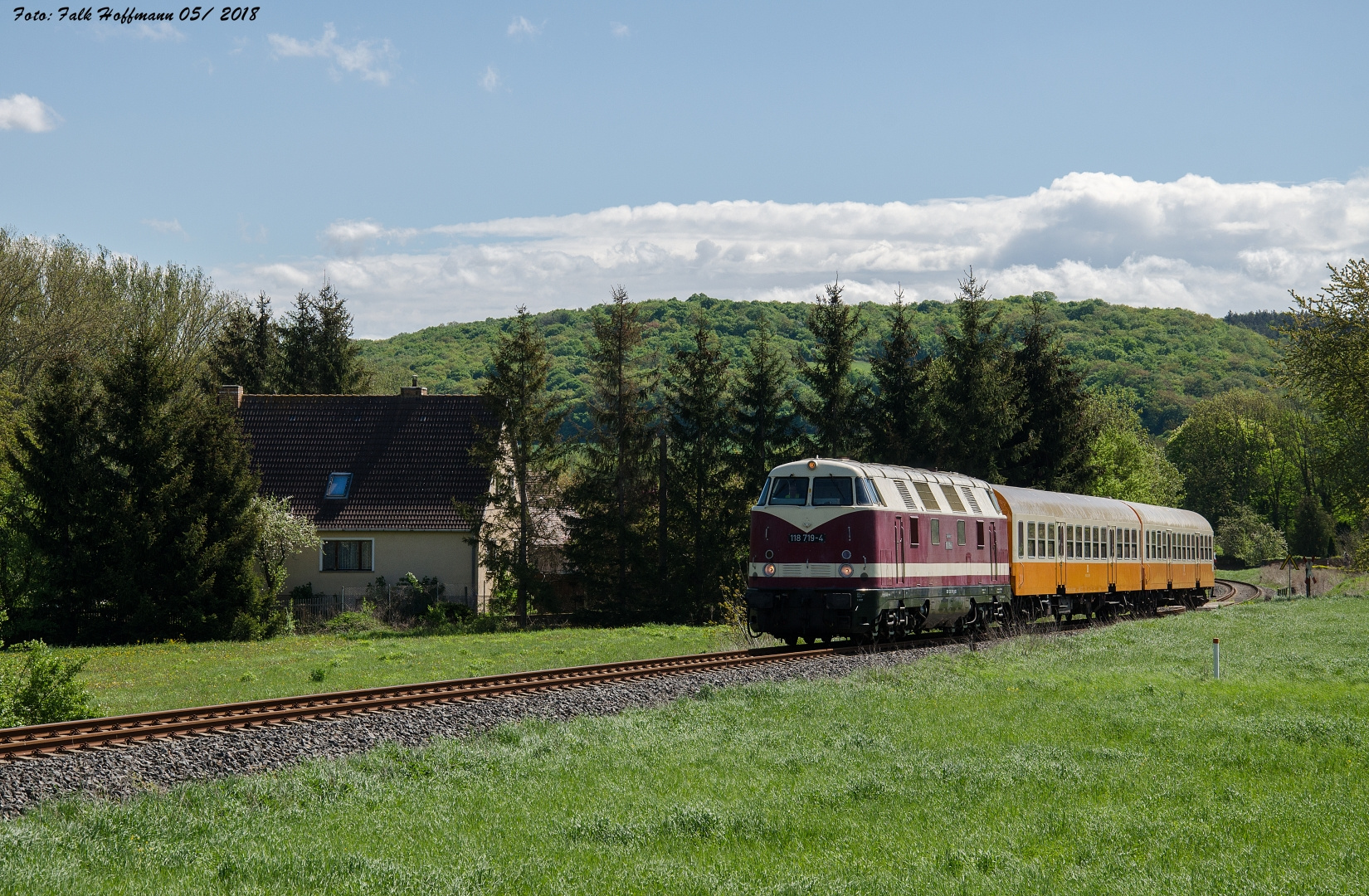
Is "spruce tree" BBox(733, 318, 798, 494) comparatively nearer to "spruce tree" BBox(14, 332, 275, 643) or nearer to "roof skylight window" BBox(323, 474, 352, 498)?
"roof skylight window" BBox(323, 474, 352, 498)

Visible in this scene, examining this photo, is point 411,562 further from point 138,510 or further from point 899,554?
point 899,554

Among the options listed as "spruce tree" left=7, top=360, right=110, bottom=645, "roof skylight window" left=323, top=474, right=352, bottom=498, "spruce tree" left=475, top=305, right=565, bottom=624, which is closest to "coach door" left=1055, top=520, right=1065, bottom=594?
"spruce tree" left=475, top=305, right=565, bottom=624

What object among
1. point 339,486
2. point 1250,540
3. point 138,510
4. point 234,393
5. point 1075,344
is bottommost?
point 1250,540

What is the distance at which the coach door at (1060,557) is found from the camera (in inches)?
1204

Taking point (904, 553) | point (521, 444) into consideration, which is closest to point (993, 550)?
point (904, 553)

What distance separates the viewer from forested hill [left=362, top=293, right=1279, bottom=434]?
344ft

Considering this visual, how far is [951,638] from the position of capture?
25.6 m

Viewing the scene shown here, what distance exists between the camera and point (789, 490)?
2273 cm

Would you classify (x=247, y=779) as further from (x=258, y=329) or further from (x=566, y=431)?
(x=258, y=329)

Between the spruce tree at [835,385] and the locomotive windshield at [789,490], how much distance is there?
2140 centimetres

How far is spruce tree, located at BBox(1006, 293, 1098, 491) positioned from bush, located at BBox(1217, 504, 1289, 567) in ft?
183

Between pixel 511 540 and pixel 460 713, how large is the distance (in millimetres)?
26920

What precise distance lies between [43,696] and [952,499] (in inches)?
685

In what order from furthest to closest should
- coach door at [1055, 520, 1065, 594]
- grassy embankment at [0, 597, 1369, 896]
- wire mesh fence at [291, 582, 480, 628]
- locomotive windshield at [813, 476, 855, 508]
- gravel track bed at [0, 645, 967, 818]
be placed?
wire mesh fence at [291, 582, 480, 628] → coach door at [1055, 520, 1065, 594] → locomotive windshield at [813, 476, 855, 508] → gravel track bed at [0, 645, 967, 818] → grassy embankment at [0, 597, 1369, 896]
